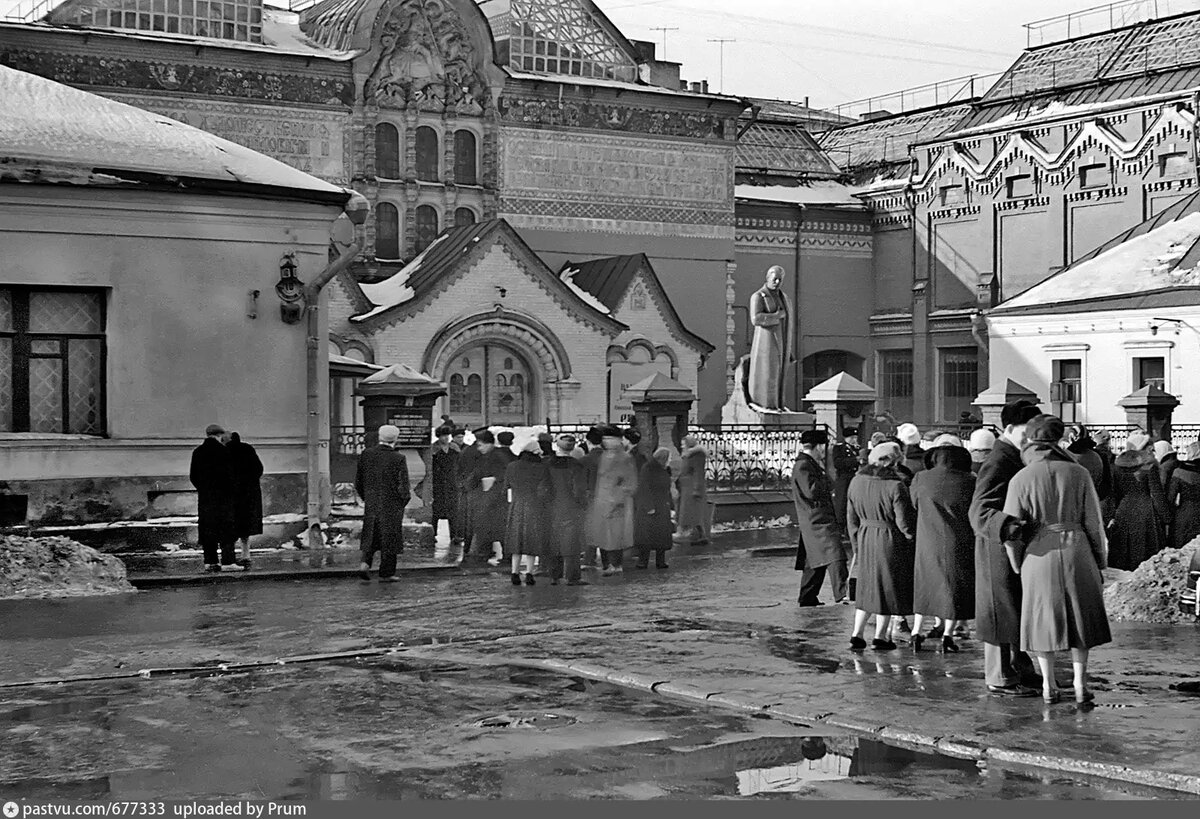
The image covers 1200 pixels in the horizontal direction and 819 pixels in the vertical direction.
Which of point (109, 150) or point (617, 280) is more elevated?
point (617, 280)

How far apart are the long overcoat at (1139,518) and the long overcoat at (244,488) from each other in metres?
8.39

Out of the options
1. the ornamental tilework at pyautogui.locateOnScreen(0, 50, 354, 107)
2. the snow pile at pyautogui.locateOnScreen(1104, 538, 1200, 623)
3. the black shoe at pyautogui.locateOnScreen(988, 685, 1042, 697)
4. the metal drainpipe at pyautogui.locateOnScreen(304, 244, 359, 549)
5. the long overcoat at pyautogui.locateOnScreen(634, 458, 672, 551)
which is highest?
the ornamental tilework at pyautogui.locateOnScreen(0, 50, 354, 107)

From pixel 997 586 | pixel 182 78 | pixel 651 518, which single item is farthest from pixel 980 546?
pixel 182 78

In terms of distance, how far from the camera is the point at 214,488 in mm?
16922

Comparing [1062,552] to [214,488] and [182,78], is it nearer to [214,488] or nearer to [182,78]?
[214,488]

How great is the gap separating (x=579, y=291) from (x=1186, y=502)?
2235cm

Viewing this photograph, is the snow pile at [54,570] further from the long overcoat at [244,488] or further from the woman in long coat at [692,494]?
the woman in long coat at [692,494]

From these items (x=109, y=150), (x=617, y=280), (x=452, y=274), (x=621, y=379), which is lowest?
(x=621, y=379)

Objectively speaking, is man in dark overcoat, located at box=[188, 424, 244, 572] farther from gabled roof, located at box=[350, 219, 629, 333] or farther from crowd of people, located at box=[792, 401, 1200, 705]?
gabled roof, located at box=[350, 219, 629, 333]

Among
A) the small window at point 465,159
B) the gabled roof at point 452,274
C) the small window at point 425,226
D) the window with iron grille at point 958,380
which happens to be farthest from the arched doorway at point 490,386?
the window with iron grille at point 958,380

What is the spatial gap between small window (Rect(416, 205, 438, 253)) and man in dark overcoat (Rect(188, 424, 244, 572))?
850 inches

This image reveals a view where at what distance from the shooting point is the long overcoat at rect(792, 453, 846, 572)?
44.6 feet

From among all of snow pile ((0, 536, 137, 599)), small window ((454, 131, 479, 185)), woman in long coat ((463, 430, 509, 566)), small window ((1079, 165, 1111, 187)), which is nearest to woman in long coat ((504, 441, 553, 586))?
woman in long coat ((463, 430, 509, 566))

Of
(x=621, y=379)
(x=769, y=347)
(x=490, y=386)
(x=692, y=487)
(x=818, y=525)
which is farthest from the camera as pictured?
(x=621, y=379)
